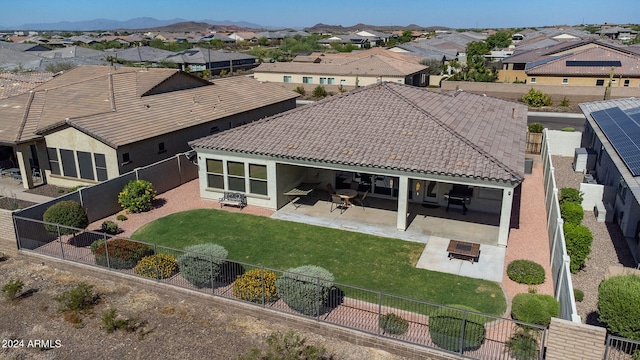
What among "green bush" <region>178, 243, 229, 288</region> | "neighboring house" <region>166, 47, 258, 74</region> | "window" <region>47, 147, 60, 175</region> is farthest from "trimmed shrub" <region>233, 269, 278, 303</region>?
"neighboring house" <region>166, 47, 258, 74</region>

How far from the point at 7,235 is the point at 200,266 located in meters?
9.11

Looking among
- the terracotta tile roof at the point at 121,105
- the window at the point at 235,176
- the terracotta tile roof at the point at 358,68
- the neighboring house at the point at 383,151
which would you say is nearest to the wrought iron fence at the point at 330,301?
the neighboring house at the point at 383,151

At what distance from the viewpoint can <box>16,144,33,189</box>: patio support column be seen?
2561cm

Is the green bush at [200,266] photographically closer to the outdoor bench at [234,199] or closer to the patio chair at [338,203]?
the outdoor bench at [234,199]

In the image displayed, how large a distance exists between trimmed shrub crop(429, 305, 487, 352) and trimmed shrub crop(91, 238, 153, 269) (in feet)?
34.5

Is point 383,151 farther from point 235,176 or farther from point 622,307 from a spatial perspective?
point 622,307

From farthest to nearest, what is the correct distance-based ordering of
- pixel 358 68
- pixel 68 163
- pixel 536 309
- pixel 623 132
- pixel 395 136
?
1. pixel 358 68
2. pixel 68 163
3. pixel 623 132
4. pixel 395 136
5. pixel 536 309

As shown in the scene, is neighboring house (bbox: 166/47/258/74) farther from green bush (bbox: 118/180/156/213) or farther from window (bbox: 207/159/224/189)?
green bush (bbox: 118/180/156/213)

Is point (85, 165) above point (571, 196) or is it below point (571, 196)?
above

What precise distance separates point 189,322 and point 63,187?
16.3m

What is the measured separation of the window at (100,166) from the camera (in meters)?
24.7

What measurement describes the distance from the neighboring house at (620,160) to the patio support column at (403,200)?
8.07 m

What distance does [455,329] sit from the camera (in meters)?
12.1

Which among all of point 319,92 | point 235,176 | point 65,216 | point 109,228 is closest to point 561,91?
point 319,92
